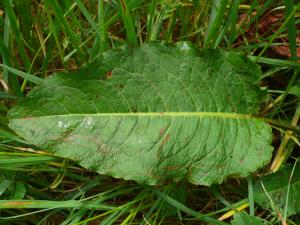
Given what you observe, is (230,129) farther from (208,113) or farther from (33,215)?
(33,215)

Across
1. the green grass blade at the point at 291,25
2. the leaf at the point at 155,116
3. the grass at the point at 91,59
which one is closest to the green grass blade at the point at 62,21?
the grass at the point at 91,59

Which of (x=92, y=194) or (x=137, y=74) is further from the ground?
(x=137, y=74)

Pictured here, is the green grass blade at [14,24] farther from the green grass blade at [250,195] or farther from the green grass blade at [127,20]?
the green grass blade at [250,195]

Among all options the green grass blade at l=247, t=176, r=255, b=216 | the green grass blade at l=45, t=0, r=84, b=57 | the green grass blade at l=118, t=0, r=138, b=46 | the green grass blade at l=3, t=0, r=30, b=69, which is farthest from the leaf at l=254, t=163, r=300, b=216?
the green grass blade at l=3, t=0, r=30, b=69

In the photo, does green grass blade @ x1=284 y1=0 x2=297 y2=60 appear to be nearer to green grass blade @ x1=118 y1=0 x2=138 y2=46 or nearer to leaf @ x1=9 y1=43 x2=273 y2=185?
leaf @ x1=9 y1=43 x2=273 y2=185

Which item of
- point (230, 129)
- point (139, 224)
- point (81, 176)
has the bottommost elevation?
point (139, 224)

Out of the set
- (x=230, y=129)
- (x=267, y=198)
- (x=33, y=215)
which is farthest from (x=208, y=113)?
(x=33, y=215)

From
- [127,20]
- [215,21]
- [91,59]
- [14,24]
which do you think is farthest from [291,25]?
[14,24]
